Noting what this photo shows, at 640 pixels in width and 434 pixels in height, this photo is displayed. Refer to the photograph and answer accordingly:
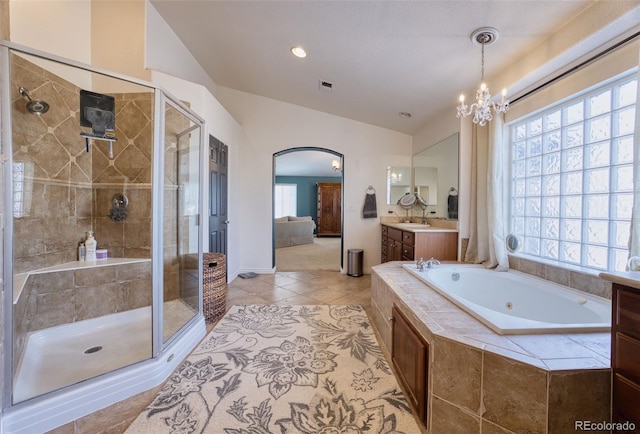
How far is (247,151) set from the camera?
14.7ft

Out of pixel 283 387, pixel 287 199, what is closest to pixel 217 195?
pixel 283 387

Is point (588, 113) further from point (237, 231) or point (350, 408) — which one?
point (237, 231)

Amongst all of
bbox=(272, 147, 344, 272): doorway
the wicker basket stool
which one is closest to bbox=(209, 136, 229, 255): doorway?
the wicker basket stool

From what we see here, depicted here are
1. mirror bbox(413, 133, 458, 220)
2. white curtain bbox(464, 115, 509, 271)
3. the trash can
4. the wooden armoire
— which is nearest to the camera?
white curtain bbox(464, 115, 509, 271)

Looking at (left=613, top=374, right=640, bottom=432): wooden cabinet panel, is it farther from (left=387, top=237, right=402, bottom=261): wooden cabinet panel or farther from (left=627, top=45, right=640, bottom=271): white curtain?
(left=387, top=237, right=402, bottom=261): wooden cabinet panel

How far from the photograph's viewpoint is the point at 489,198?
8.64ft

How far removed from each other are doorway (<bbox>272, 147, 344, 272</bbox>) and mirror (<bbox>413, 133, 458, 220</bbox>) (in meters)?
1.37

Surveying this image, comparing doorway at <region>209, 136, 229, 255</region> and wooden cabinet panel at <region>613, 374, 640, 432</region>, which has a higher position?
doorway at <region>209, 136, 229, 255</region>

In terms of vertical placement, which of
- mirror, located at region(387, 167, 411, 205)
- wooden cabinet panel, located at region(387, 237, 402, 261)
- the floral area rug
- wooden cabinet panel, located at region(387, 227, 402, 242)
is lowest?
the floral area rug

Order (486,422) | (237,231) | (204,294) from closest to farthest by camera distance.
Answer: (486,422), (204,294), (237,231)

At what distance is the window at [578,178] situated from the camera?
1.76 meters

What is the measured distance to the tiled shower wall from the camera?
Result: 1872mm

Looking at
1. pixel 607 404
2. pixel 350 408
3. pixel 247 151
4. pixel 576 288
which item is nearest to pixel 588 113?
pixel 576 288

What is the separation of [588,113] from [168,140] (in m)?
3.25
